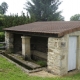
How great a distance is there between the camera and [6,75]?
8234 millimetres

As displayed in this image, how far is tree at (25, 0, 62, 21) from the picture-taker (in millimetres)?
33344

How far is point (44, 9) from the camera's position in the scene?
3350 centimetres

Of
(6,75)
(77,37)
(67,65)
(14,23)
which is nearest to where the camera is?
(6,75)

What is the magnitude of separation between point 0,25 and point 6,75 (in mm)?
17703

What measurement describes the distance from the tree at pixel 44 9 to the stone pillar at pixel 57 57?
24160mm

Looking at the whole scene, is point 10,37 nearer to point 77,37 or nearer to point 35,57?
point 35,57

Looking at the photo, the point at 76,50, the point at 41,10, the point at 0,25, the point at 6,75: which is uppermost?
the point at 41,10

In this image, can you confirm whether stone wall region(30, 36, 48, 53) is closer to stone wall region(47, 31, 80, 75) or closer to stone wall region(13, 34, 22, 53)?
stone wall region(13, 34, 22, 53)

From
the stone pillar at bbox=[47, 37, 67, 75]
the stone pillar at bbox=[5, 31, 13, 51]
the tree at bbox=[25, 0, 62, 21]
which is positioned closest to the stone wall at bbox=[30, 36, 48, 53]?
the stone pillar at bbox=[5, 31, 13, 51]

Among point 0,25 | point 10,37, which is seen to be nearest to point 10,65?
point 10,37

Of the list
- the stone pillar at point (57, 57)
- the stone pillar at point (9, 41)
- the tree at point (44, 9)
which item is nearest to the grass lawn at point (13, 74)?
the stone pillar at point (57, 57)

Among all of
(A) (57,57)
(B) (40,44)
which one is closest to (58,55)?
(A) (57,57)

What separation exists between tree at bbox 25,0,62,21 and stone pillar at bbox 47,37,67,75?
24.2 metres

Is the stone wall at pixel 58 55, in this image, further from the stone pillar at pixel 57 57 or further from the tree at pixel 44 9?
the tree at pixel 44 9
